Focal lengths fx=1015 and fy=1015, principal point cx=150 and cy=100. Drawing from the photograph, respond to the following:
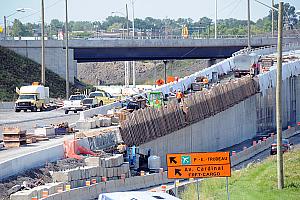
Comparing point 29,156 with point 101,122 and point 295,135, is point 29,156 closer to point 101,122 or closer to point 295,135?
point 101,122

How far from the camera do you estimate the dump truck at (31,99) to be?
8062 cm

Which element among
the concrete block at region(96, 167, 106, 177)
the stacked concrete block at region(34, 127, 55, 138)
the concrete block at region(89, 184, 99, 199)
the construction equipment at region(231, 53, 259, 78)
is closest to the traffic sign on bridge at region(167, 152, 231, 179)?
the concrete block at region(89, 184, 99, 199)

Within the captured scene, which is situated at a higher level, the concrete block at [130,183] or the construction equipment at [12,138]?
the construction equipment at [12,138]

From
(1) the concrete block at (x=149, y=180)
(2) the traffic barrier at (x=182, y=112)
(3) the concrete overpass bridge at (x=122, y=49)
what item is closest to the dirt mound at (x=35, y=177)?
(1) the concrete block at (x=149, y=180)

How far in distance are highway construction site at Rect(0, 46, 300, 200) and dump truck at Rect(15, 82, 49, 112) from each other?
10720 mm

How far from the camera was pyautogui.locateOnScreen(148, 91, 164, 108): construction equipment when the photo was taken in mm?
68438

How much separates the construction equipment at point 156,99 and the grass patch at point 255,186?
2326 cm

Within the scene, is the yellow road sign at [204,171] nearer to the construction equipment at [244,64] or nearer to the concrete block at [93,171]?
the concrete block at [93,171]

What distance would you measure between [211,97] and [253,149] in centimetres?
917

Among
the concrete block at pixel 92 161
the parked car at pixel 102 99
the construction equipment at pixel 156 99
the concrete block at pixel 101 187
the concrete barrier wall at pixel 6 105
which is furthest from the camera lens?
the concrete barrier wall at pixel 6 105

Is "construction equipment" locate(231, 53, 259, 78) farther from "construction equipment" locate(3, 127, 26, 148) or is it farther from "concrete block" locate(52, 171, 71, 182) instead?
"concrete block" locate(52, 171, 71, 182)

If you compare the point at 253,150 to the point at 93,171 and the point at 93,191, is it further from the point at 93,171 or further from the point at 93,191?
the point at 93,191

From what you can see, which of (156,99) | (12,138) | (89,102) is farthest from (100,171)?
(89,102)

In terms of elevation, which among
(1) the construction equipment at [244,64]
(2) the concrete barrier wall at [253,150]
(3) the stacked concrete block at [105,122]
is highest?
(1) the construction equipment at [244,64]
